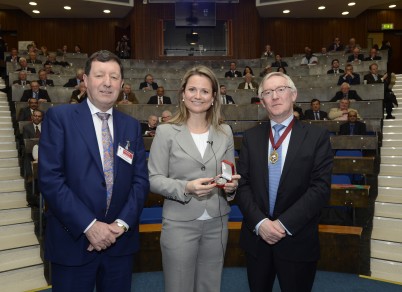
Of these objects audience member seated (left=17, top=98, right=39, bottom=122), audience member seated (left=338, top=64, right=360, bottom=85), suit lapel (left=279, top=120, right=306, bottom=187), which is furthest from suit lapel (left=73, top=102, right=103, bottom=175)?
audience member seated (left=338, top=64, right=360, bottom=85)

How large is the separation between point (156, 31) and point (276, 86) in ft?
36.9

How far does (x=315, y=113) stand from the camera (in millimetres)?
6230

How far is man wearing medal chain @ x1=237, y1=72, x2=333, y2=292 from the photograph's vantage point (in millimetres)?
1607

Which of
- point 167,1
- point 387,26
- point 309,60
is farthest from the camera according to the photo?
point 387,26

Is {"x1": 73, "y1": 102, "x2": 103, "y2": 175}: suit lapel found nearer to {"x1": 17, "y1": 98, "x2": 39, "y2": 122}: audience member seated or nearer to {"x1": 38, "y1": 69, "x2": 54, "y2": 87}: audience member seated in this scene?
{"x1": 17, "y1": 98, "x2": 39, "y2": 122}: audience member seated

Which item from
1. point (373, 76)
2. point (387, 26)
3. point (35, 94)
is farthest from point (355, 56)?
point (35, 94)

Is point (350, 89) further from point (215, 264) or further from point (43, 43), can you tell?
point (43, 43)

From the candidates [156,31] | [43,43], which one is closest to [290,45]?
[156,31]

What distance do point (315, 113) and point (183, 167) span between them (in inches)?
197

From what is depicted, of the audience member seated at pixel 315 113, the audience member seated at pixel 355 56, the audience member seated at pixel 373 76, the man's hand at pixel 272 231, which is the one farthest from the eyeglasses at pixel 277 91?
the audience member seated at pixel 355 56

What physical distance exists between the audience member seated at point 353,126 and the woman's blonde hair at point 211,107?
4.05m

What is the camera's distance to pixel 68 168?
1.48 metres

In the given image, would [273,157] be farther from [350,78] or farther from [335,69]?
[335,69]

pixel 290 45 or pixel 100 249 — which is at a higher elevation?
pixel 290 45
